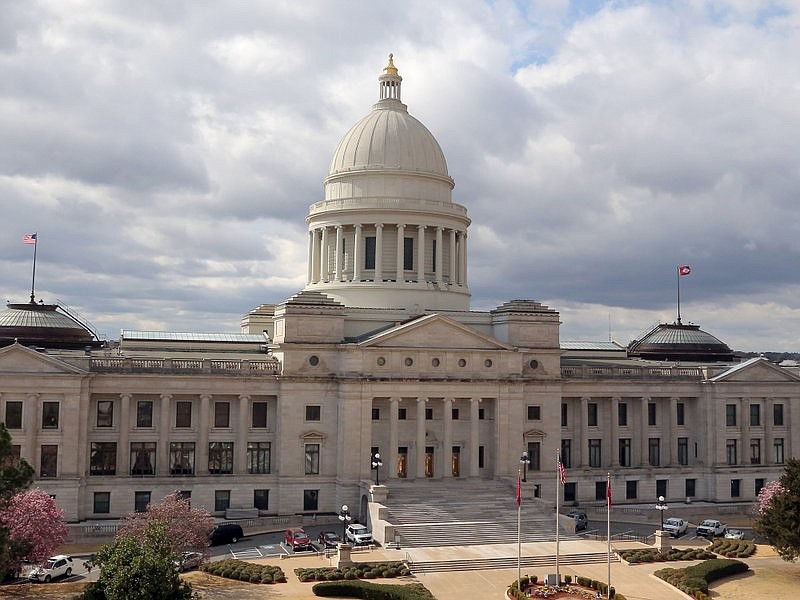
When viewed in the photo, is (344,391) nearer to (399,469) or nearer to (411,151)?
(399,469)

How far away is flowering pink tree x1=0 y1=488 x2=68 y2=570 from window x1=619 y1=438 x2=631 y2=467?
4904 cm

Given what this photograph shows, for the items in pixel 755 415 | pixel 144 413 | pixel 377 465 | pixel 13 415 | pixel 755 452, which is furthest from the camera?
pixel 755 415

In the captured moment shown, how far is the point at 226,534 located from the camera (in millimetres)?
62469

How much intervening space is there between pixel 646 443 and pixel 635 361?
10.7 m

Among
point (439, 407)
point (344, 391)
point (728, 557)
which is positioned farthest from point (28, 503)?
point (728, 557)

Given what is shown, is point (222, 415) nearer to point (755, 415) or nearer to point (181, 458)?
point (181, 458)

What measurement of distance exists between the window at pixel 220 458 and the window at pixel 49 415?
11.7m

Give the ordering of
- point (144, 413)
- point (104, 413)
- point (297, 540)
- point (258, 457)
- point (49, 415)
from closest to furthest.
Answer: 1. point (297, 540)
2. point (49, 415)
3. point (104, 413)
4. point (144, 413)
5. point (258, 457)

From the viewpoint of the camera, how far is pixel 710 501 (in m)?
79.9

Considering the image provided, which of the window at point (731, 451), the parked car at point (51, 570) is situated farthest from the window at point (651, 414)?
the parked car at point (51, 570)

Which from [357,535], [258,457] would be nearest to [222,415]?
[258,457]

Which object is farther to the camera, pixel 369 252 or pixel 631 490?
pixel 369 252

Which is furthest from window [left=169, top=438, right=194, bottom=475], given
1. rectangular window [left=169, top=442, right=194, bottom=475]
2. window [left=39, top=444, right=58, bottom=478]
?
window [left=39, top=444, right=58, bottom=478]

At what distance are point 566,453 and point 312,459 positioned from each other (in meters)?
23.0
